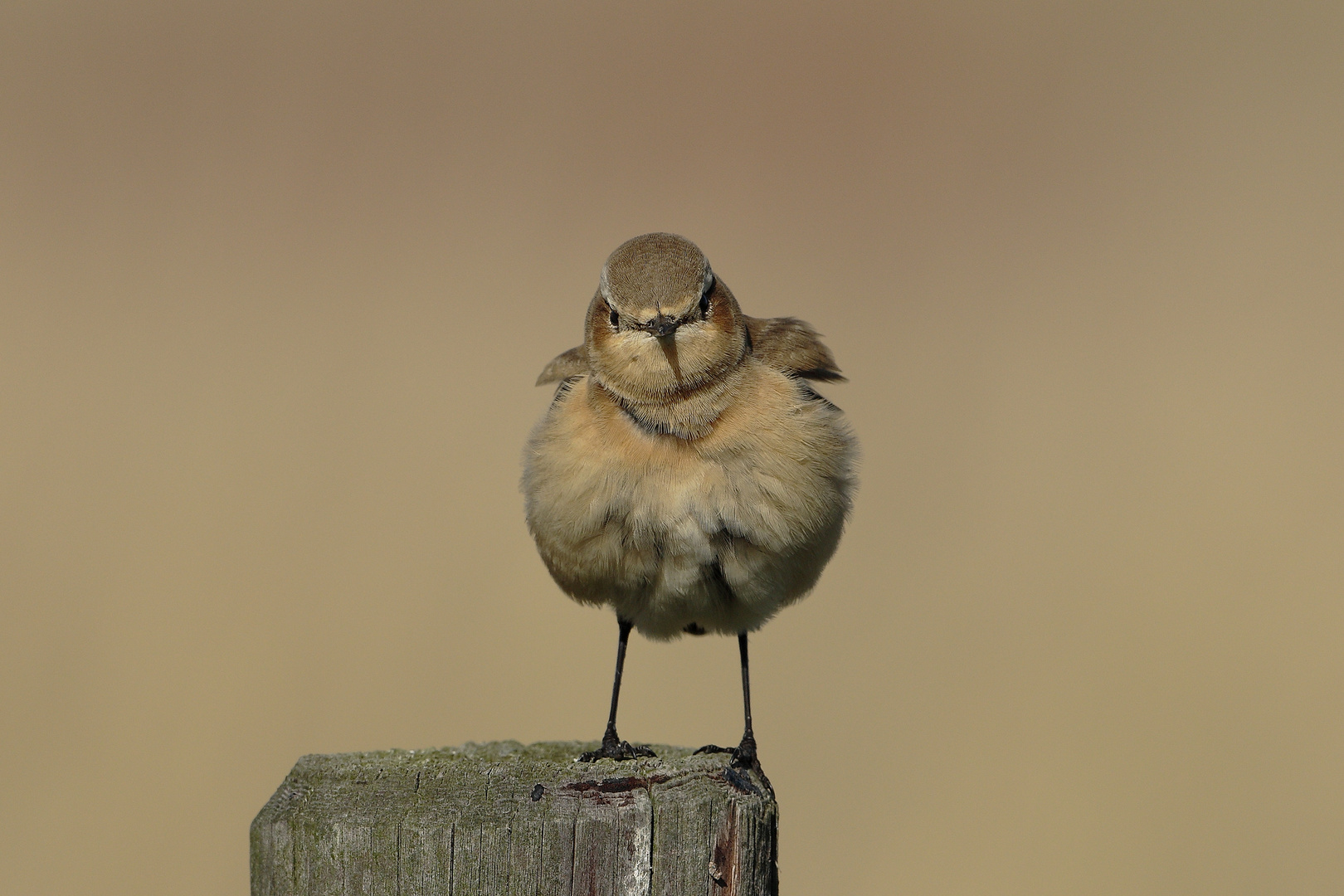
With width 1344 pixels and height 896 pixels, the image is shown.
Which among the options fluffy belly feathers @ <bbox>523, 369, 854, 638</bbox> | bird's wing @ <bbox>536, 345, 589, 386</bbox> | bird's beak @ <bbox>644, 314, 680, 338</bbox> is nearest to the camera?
fluffy belly feathers @ <bbox>523, 369, 854, 638</bbox>

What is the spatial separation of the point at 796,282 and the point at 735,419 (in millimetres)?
5397

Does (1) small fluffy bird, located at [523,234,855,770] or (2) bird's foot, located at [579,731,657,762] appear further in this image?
(1) small fluffy bird, located at [523,234,855,770]

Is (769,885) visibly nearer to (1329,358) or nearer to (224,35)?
(1329,358)

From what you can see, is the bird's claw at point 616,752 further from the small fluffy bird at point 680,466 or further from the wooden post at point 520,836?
the wooden post at point 520,836

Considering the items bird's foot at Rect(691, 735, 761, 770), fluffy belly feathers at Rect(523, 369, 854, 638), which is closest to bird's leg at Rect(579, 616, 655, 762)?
bird's foot at Rect(691, 735, 761, 770)

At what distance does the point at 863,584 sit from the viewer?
7.84 metres

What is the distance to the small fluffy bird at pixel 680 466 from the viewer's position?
4215 millimetres

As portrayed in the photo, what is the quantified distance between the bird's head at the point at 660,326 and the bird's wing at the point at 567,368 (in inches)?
13.5

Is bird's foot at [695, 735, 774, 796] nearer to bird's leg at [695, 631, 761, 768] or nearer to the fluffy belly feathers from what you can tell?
bird's leg at [695, 631, 761, 768]

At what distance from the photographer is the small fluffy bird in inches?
166

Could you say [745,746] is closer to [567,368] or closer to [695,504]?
[695,504]

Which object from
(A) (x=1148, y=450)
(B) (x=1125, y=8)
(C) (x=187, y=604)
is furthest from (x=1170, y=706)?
(B) (x=1125, y=8)

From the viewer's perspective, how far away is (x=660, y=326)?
14.2ft

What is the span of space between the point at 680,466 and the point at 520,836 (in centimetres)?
178
